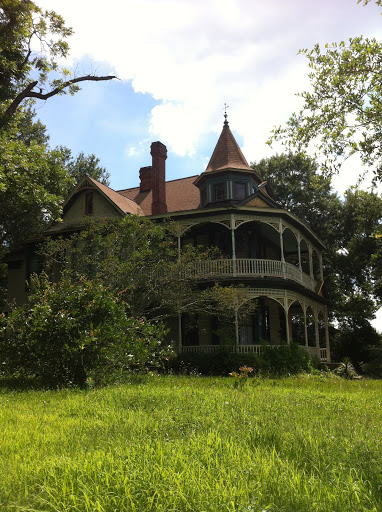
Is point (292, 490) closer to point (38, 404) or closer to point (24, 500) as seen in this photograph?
point (24, 500)

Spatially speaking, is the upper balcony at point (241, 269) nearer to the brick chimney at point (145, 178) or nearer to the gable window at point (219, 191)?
the gable window at point (219, 191)

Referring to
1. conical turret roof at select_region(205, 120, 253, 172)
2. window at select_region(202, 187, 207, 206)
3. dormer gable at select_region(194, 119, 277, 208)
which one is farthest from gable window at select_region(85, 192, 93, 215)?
conical turret roof at select_region(205, 120, 253, 172)

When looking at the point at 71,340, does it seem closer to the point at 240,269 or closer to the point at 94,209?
the point at 240,269

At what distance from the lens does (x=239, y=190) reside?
23.1 m

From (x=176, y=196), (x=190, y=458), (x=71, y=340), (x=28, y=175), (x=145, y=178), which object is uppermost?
(x=145, y=178)

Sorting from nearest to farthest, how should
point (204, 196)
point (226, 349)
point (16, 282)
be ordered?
point (226, 349) → point (204, 196) → point (16, 282)

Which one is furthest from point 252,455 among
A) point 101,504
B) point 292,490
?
point 101,504

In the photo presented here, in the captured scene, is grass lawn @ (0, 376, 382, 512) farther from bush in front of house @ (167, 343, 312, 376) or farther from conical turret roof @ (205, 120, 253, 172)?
conical turret roof @ (205, 120, 253, 172)

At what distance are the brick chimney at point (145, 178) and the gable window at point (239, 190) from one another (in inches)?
266

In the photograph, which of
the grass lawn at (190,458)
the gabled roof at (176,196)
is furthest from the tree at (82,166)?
the grass lawn at (190,458)

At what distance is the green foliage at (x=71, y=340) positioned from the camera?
9328 mm

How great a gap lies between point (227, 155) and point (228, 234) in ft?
15.2

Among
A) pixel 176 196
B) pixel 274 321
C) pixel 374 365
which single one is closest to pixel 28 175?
pixel 176 196

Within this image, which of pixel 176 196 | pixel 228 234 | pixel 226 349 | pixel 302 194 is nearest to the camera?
pixel 226 349
